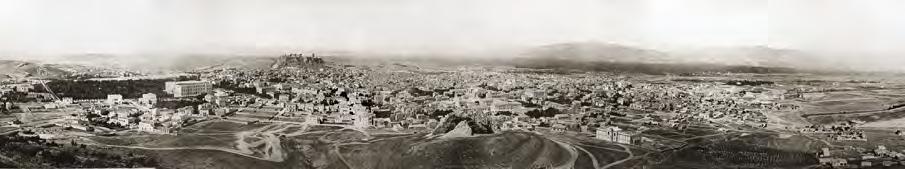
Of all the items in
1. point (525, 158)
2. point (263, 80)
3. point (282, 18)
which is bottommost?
point (525, 158)

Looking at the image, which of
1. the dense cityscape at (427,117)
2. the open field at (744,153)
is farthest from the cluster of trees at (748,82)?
the open field at (744,153)

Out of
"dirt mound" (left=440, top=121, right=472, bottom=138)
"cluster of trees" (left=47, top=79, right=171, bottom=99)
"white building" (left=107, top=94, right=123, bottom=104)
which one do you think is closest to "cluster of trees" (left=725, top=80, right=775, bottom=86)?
"dirt mound" (left=440, top=121, right=472, bottom=138)

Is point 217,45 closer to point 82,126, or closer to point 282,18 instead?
point 282,18

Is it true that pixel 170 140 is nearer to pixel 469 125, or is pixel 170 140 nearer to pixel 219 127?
pixel 219 127

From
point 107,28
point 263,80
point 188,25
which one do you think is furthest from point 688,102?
point 107,28

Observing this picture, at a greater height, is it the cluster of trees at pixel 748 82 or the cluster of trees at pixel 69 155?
the cluster of trees at pixel 748 82

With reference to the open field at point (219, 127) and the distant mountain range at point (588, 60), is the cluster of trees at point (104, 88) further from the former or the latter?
the open field at point (219, 127)
